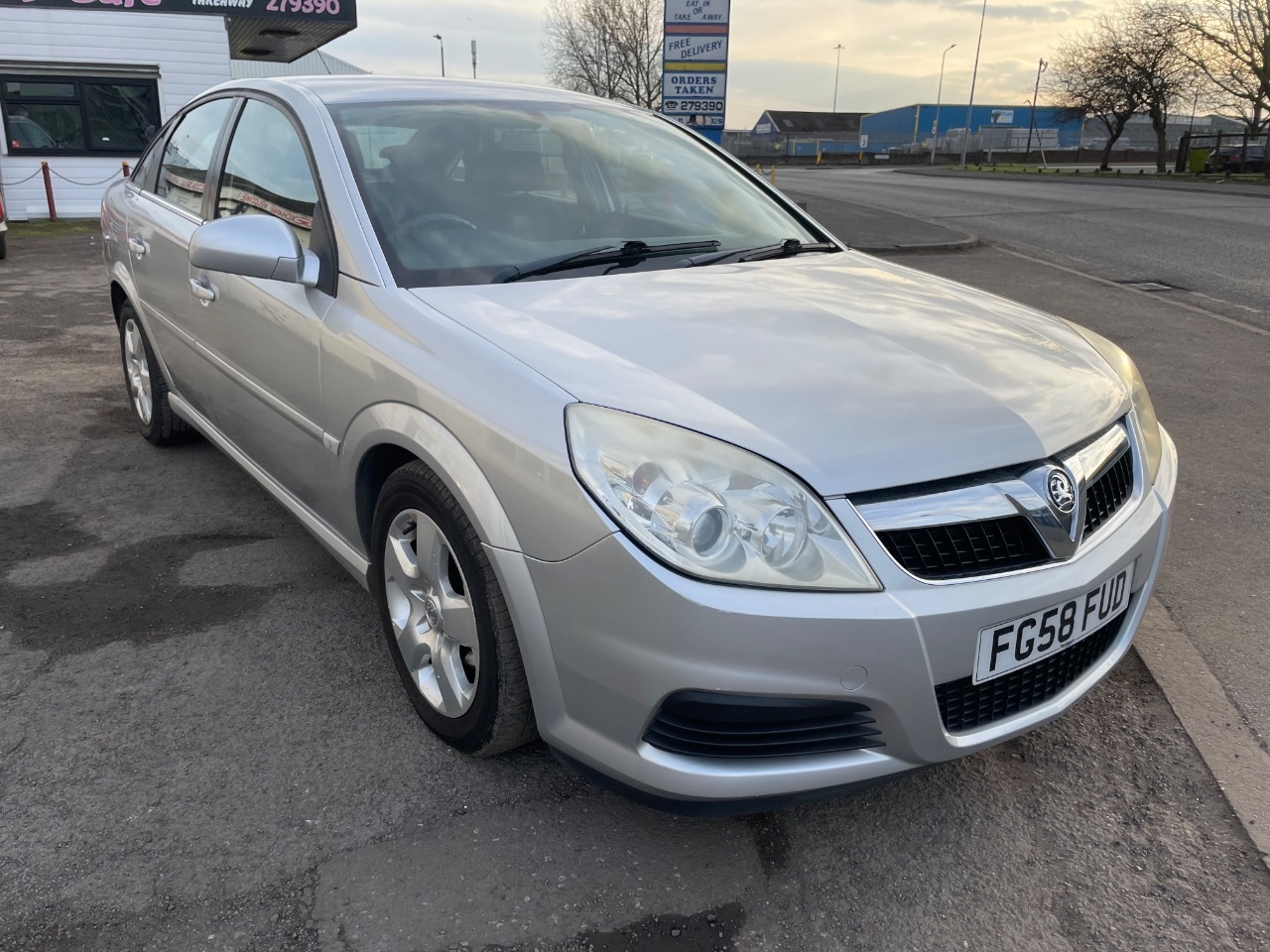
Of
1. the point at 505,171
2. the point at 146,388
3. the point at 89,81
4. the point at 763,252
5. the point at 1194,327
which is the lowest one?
the point at 1194,327

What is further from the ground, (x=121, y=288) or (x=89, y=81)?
(x=89, y=81)

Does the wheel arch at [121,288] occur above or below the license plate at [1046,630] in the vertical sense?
above

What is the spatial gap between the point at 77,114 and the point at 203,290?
17348mm

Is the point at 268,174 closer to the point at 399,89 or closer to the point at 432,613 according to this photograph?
the point at 399,89

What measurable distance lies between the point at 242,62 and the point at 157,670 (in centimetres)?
2677

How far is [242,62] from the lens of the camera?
25.3m

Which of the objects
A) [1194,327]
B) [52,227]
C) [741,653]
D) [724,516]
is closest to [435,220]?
[724,516]

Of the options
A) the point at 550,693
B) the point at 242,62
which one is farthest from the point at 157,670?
the point at 242,62

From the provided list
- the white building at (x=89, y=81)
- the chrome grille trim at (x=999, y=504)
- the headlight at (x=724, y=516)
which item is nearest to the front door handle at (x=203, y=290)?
the headlight at (x=724, y=516)

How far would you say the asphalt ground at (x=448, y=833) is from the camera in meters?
1.89

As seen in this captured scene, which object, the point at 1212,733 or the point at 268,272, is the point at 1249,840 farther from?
the point at 268,272

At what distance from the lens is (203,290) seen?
A: 3.31 m

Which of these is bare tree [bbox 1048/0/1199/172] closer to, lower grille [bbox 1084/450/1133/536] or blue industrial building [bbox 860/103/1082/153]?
blue industrial building [bbox 860/103/1082/153]

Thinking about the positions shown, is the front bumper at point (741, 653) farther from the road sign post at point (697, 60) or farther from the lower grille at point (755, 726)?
the road sign post at point (697, 60)
